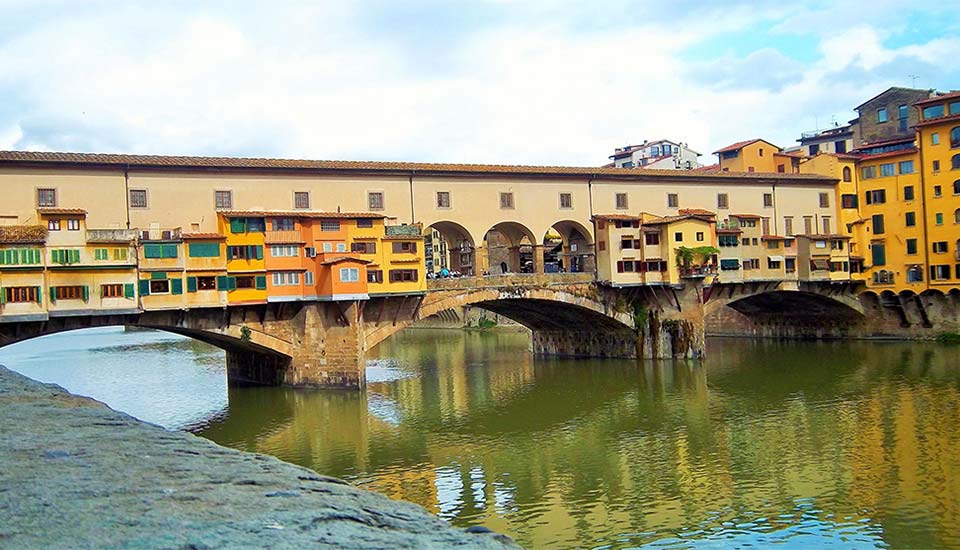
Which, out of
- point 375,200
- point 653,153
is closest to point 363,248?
point 375,200

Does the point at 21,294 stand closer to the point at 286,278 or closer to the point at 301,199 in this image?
the point at 286,278

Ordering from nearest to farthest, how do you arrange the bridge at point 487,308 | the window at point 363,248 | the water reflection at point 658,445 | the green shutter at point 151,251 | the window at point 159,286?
the water reflection at point 658,445 < the green shutter at point 151,251 < the window at point 159,286 < the bridge at point 487,308 < the window at point 363,248

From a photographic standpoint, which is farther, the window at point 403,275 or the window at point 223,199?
the window at point 403,275

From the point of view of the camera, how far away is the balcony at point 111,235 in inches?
1110

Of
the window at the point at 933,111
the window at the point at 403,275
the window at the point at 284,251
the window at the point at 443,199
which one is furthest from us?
the window at the point at 933,111

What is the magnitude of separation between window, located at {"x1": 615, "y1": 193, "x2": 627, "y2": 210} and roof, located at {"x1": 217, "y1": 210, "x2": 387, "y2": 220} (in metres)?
12.6

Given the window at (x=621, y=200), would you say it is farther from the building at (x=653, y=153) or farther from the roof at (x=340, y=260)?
the building at (x=653, y=153)

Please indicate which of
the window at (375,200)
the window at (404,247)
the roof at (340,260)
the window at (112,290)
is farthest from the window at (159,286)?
the window at (375,200)

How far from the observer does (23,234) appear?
2709cm

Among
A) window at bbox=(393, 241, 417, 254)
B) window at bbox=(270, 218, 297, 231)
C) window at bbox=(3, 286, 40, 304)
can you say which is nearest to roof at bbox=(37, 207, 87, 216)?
window at bbox=(3, 286, 40, 304)

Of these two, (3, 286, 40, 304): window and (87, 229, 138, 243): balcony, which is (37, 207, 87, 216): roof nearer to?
(87, 229, 138, 243): balcony

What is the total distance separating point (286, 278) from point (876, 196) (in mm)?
32267

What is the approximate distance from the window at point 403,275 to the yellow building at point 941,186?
26.9 metres

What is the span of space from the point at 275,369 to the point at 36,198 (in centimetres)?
1068
